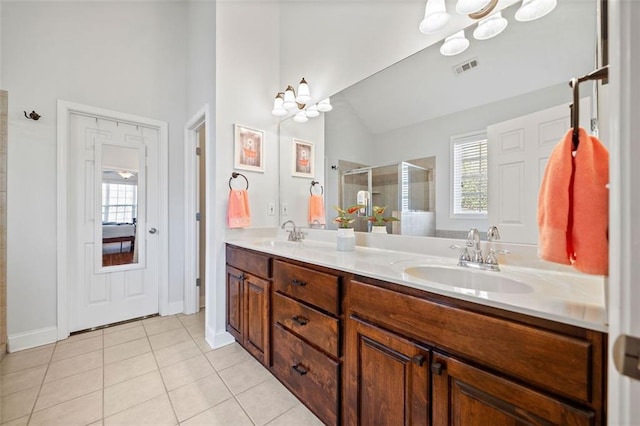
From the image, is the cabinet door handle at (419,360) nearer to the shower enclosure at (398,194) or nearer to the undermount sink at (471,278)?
the undermount sink at (471,278)

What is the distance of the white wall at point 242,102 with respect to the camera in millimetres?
2172

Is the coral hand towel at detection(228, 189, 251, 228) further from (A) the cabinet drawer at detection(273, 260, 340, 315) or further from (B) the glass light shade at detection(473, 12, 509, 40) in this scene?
(B) the glass light shade at detection(473, 12, 509, 40)

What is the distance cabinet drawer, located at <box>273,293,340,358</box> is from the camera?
3.84 feet

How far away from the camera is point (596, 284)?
836 mm

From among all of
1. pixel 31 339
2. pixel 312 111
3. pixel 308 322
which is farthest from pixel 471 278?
pixel 31 339

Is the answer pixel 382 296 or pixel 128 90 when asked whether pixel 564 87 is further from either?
pixel 128 90

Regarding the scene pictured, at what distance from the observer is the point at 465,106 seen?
4.35 ft

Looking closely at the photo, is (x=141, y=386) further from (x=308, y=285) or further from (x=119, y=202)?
(x=119, y=202)

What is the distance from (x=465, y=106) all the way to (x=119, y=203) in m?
3.08

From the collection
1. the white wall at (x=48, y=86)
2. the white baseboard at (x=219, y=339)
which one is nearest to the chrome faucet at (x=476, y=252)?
the white baseboard at (x=219, y=339)

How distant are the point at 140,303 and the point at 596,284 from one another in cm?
342

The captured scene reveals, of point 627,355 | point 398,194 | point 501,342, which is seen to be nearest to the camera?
point 627,355

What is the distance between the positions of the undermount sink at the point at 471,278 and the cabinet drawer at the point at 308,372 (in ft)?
1.87

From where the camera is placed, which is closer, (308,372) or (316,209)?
(308,372)
